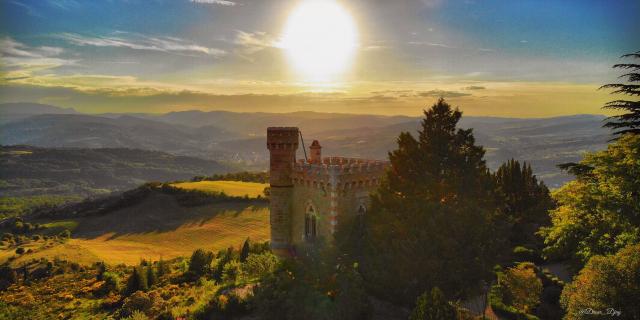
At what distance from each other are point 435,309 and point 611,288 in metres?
8.66

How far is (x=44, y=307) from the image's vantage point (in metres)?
41.2

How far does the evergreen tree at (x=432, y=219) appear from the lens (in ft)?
99.4

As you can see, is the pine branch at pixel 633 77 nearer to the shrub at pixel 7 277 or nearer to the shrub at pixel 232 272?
the shrub at pixel 232 272

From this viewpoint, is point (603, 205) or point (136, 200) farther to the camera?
point (136, 200)

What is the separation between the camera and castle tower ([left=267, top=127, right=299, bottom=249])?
40.3 metres

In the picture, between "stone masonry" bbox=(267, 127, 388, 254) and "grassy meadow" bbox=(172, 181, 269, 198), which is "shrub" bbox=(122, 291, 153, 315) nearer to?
"stone masonry" bbox=(267, 127, 388, 254)

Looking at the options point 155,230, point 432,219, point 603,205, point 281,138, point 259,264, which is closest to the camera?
point 603,205

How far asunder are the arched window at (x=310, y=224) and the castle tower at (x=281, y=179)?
2228 mm

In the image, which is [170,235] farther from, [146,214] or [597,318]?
[597,318]

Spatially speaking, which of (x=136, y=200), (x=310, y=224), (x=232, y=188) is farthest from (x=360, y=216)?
(x=136, y=200)

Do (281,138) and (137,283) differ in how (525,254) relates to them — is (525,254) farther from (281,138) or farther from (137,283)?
(137,283)

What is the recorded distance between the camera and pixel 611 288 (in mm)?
21594

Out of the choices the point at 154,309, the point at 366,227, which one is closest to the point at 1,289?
the point at 154,309

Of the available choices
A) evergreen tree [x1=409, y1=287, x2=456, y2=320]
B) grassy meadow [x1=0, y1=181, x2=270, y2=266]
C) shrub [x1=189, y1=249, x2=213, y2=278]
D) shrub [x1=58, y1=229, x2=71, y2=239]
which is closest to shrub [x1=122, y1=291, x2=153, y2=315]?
shrub [x1=189, y1=249, x2=213, y2=278]
